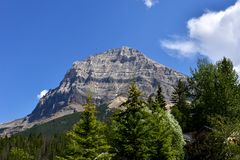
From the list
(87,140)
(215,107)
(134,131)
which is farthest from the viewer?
(215,107)

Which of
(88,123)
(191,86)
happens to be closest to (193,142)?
(88,123)

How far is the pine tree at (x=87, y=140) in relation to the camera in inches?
2092

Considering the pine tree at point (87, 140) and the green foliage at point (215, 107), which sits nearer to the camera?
the pine tree at point (87, 140)

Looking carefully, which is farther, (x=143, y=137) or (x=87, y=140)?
(x=143, y=137)

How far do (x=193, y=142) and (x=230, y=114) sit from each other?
13556 mm

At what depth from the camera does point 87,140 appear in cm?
5381

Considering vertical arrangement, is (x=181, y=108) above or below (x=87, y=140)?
above

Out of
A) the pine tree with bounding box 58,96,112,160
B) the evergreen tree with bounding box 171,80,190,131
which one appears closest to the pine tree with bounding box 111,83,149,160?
the pine tree with bounding box 58,96,112,160

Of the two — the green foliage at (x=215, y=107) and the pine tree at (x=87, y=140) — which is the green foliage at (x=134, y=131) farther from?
the green foliage at (x=215, y=107)

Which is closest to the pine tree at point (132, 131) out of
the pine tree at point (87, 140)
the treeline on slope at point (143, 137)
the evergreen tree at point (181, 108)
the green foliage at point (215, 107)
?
Result: the treeline on slope at point (143, 137)

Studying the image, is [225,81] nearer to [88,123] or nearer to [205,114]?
[205,114]

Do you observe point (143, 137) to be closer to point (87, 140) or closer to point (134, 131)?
point (134, 131)

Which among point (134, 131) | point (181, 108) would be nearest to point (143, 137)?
point (134, 131)

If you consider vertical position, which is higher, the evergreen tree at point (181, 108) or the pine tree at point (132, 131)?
the evergreen tree at point (181, 108)
